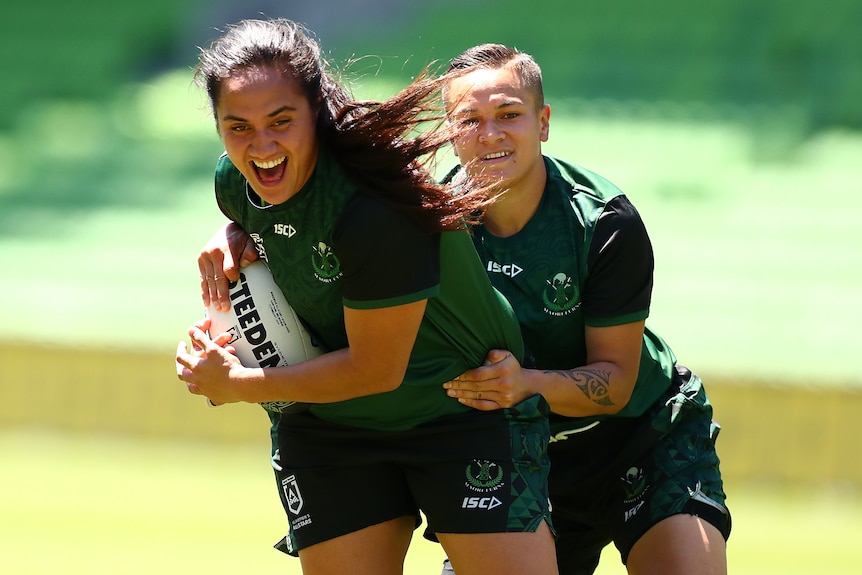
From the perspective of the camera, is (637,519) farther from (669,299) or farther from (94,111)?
(94,111)

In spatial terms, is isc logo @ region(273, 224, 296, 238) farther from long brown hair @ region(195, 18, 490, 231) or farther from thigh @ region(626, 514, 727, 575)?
thigh @ region(626, 514, 727, 575)

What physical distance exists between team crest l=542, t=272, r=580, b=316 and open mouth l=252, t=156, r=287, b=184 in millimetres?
905

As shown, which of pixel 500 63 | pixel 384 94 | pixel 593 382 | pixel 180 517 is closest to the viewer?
pixel 593 382

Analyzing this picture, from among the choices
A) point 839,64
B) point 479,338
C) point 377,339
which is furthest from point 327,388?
point 839,64

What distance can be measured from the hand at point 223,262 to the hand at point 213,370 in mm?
168

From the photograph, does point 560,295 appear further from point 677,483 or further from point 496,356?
point 677,483

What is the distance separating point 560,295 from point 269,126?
1.03 m

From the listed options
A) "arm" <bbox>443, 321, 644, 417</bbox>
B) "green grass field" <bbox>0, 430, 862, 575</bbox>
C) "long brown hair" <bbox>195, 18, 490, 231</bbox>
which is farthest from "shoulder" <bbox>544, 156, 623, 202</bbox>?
"green grass field" <bbox>0, 430, 862, 575</bbox>

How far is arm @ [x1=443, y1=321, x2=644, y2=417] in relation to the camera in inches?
118

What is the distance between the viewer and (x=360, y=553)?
3070mm

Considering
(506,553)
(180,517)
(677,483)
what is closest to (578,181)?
(677,483)

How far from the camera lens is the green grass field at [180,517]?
5.13 m

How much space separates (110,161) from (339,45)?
2198mm

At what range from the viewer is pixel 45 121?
32.3ft
